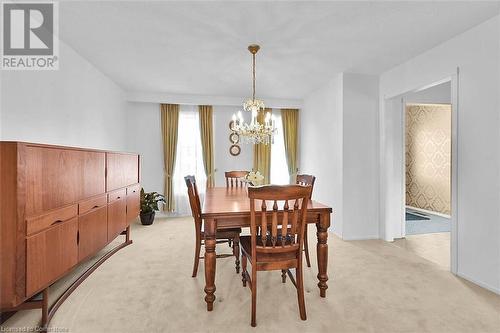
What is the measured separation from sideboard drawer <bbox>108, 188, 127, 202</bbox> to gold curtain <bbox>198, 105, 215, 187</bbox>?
215 cm

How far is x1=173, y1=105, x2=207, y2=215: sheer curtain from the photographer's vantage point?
208 inches

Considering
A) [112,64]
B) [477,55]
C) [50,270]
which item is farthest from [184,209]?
[477,55]

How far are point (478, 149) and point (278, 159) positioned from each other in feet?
11.8

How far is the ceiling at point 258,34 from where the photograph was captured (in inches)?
86.0

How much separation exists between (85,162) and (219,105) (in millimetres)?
3360

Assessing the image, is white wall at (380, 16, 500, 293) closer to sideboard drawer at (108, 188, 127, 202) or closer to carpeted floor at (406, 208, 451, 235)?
carpeted floor at (406, 208, 451, 235)

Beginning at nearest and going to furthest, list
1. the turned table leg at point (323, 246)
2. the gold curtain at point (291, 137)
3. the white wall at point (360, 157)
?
1. the turned table leg at point (323, 246)
2. the white wall at point (360, 157)
3. the gold curtain at point (291, 137)

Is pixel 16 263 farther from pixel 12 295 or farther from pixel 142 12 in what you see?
pixel 142 12

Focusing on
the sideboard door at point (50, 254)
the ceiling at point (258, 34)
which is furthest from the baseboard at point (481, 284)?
the sideboard door at point (50, 254)

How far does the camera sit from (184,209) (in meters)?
5.30

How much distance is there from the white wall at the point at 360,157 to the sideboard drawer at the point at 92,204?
330cm

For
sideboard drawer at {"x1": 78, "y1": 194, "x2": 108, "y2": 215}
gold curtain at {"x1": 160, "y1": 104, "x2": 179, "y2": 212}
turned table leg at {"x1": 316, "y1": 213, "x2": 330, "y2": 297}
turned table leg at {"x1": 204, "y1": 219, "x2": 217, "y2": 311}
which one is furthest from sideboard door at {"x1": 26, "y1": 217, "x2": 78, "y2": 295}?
gold curtain at {"x1": 160, "y1": 104, "x2": 179, "y2": 212}

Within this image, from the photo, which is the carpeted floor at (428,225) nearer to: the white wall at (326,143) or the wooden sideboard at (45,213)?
the white wall at (326,143)

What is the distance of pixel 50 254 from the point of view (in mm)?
1761
